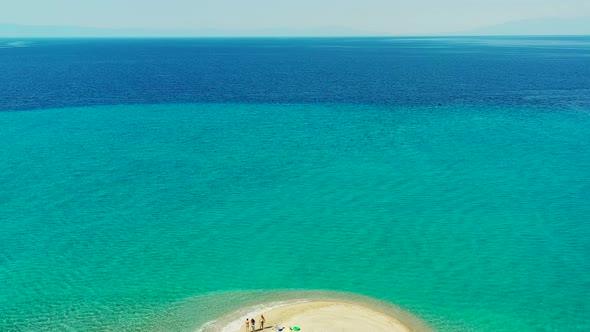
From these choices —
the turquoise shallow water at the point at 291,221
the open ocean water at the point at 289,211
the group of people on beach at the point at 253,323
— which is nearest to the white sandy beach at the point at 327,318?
the group of people on beach at the point at 253,323

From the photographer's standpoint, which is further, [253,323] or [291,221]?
[291,221]

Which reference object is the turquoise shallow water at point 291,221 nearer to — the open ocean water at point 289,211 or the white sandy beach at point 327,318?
the open ocean water at point 289,211

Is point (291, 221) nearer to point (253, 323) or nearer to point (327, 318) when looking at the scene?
point (327, 318)

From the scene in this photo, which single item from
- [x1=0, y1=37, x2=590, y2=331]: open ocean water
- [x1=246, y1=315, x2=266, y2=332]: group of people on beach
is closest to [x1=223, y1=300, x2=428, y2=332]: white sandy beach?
[x1=246, y1=315, x2=266, y2=332]: group of people on beach

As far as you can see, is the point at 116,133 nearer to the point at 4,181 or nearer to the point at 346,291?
the point at 4,181

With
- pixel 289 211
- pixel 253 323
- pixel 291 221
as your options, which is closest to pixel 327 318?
pixel 253 323

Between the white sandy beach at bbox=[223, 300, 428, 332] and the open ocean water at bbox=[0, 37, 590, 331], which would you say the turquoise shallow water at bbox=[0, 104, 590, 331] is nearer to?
the open ocean water at bbox=[0, 37, 590, 331]
